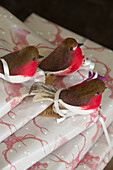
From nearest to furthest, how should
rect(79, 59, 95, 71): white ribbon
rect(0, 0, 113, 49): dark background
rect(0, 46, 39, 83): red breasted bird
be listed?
rect(0, 46, 39, 83): red breasted bird < rect(79, 59, 95, 71): white ribbon < rect(0, 0, 113, 49): dark background

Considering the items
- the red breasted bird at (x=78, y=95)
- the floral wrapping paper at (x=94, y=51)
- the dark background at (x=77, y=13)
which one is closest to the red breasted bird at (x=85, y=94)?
the red breasted bird at (x=78, y=95)

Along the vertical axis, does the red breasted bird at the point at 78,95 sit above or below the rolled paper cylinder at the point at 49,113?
above

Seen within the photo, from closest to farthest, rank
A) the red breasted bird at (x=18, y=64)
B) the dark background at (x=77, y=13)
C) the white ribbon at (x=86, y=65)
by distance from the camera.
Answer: the red breasted bird at (x=18, y=64)
the white ribbon at (x=86, y=65)
the dark background at (x=77, y=13)

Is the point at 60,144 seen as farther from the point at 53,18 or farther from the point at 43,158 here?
the point at 53,18

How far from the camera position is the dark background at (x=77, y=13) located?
1461 millimetres

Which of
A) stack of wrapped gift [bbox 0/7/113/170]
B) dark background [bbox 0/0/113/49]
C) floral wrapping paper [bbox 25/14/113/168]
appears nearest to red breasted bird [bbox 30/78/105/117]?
stack of wrapped gift [bbox 0/7/113/170]

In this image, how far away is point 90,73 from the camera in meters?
0.72

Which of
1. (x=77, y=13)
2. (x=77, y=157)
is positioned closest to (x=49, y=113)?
(x=77, y=157)

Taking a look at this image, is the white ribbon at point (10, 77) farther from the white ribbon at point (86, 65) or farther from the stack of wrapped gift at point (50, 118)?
the white ribbon at point (86, 65)

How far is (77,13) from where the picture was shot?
154 cm

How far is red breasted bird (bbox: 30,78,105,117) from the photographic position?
0.58 m

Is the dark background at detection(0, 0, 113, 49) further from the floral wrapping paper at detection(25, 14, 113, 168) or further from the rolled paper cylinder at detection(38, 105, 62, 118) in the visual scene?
the rolled paper cylinder at detection(38, 105, 62, 118)

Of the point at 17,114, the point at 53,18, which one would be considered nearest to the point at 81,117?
the point at 17,114

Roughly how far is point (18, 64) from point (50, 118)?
0.46 ft
